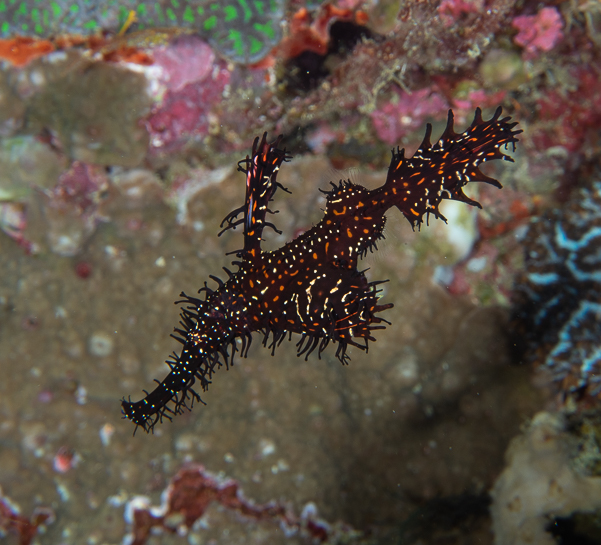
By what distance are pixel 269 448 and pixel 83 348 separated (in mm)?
2912

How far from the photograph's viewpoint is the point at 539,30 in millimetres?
4598

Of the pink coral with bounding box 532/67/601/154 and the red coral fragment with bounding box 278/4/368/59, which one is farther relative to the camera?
the pink coral with bounding box 532/67/601/154

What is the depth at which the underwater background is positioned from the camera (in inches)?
197

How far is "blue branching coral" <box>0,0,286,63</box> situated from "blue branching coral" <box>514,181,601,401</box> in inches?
167

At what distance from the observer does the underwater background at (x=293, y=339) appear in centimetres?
501

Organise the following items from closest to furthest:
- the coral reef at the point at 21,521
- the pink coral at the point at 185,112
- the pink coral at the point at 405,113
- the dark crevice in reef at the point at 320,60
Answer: the dark crevice in reef at the point at 320,60
the pink coral at the point at 185,112
the pink coral at the point at 405,113
the coral reef at the point at 21,521

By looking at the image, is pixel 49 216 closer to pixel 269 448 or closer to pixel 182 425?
pixel 182 425

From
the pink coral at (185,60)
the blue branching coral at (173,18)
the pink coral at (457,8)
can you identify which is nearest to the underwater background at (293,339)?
the pink coral at (185,60)

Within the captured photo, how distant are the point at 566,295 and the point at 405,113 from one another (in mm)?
3097

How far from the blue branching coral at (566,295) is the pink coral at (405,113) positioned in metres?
2.12

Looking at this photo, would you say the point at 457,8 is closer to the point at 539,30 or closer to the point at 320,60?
the point at 539,30

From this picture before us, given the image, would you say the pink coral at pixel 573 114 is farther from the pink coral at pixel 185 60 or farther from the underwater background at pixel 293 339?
the pink coral at pixel 185 60

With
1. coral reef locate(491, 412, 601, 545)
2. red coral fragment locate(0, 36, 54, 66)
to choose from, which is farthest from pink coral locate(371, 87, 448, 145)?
coral reef locate(491, 412, 601, 545)

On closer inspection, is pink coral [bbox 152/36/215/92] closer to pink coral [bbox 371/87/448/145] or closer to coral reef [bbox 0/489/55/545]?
pink coral [bbox 371/87/448/145]
